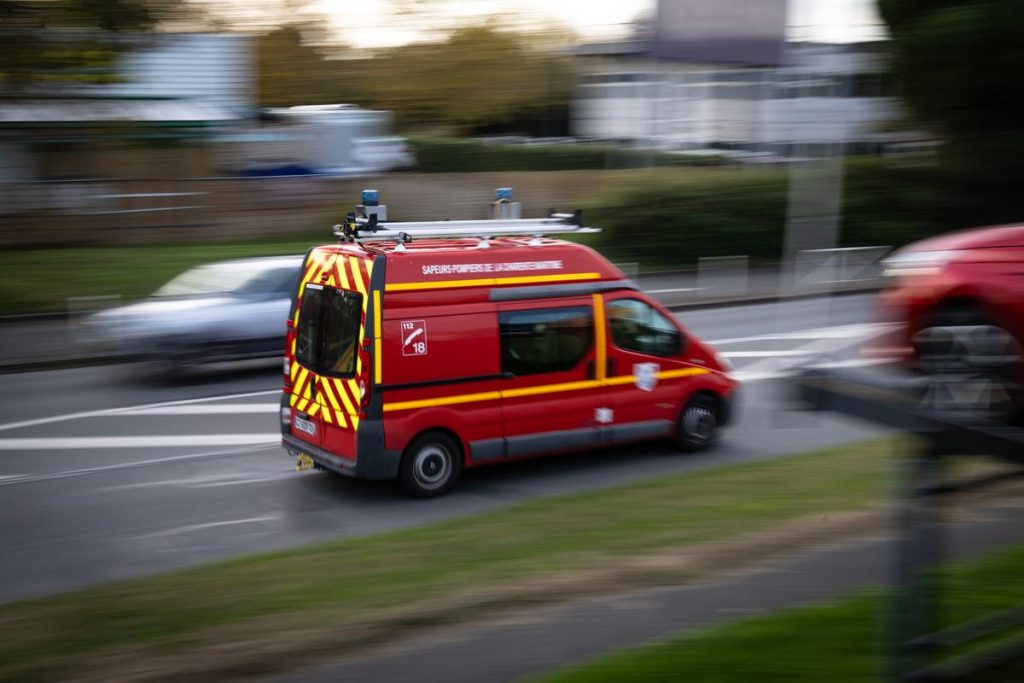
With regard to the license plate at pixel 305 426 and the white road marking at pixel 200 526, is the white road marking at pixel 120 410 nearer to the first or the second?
the license plate at pixel 305 426

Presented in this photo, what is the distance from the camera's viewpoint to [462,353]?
31.7 feet

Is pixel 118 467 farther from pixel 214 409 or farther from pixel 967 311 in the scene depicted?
pixel 967 311

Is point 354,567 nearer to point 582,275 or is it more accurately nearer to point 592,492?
point 592,492

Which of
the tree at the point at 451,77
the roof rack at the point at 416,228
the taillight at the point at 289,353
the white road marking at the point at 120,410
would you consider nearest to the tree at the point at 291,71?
the tree at the point at 451,77

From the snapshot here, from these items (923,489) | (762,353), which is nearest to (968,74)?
(762,353)

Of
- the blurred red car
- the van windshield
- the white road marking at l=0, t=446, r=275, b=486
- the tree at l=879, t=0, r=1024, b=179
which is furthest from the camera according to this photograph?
the tree at l=879, t=0, r=1024, b=179

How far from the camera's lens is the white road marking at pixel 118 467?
10.3 m

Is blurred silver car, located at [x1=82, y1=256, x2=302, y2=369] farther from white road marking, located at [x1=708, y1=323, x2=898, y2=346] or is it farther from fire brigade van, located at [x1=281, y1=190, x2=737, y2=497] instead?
white road marking, located at [x1=708, y1=323, x2=898, y2=346]

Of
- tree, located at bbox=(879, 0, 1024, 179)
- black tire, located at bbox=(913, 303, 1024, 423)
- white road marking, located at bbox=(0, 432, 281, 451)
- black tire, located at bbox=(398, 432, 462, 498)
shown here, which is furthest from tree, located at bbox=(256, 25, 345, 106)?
black tire, located at bbox=(913, 303, 1024, 423)

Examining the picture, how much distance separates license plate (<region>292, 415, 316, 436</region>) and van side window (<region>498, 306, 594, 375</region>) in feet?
5.75

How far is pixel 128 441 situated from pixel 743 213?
21.6 m

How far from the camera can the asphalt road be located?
8.17 meters

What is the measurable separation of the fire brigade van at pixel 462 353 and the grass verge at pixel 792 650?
436cm

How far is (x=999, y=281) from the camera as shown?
5754 millimetres
